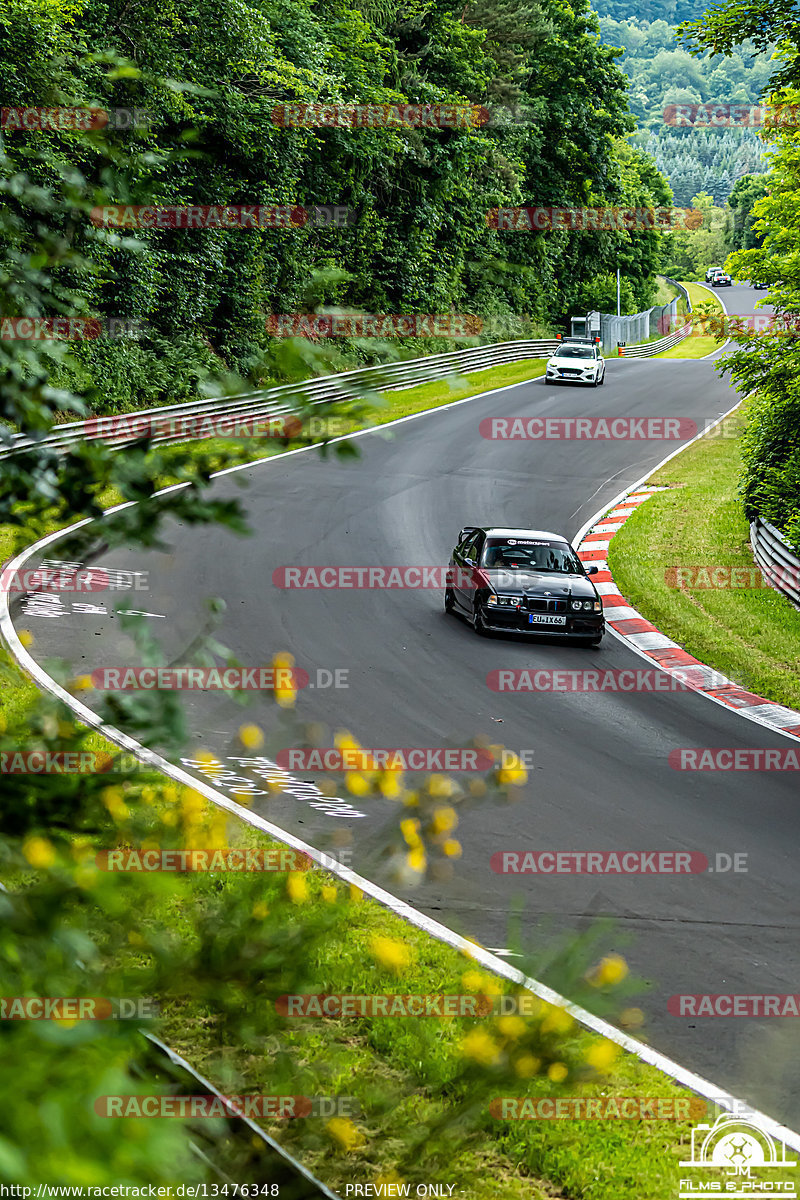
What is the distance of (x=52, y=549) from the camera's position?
294cm

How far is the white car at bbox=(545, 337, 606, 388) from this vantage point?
41.3 m

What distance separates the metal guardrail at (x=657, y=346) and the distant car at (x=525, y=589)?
47011 mm

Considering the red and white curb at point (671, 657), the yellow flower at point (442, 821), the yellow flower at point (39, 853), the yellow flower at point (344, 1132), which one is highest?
the yellow flower at point (39, 853)

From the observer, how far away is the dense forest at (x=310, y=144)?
2580cm

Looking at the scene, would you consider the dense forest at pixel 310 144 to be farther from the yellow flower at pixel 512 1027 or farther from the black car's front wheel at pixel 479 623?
the yellow flower at pixel 512 1027

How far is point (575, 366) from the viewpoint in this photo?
41.3m

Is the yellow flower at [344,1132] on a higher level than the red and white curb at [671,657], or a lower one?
higher

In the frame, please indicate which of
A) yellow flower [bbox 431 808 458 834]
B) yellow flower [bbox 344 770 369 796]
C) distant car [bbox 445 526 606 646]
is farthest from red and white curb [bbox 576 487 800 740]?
yellow flower [bbox 344 770 369 796]

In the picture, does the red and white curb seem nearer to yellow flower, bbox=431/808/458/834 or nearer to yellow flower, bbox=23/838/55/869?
yellow flower, bbox=431/808/458/834

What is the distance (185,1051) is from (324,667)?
807 cm

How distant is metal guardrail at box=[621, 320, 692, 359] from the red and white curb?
4350 centimetres

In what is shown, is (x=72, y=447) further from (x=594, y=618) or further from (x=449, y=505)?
(x=449, y=505)

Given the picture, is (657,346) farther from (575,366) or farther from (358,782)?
(358,782)

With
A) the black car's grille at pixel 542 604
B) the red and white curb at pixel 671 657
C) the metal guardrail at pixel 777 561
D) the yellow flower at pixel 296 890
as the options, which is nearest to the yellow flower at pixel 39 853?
Result: the yellow flower at pixel 296 890
